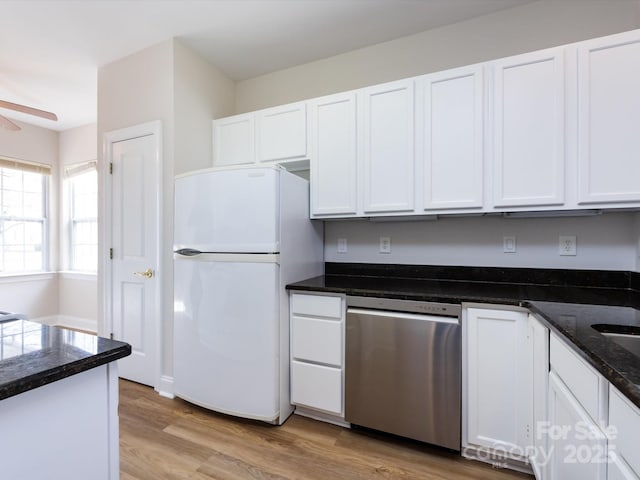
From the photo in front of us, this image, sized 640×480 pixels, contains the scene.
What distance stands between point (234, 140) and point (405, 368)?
220cm

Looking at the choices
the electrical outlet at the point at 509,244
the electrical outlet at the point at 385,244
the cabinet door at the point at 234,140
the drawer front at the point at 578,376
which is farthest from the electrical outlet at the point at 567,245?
the cabinet door at the point at 234,140

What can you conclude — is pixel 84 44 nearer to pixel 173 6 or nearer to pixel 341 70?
pixel 173 6

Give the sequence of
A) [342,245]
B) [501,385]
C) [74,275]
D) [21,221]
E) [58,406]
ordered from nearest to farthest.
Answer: [58,406] → [501,385] → [342,245] → [21,221] → [74,275]

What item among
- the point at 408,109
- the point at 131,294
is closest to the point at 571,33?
the point at 408,109

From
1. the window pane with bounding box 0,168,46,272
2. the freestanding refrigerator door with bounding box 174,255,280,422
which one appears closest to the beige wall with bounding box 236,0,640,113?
the freestanding refrigerator door with bounding box 174,255,280,422

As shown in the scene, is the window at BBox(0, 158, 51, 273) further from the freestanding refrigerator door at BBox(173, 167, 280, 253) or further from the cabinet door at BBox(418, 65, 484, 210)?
the cabinet door at BBox(418, 65, 484, 210)

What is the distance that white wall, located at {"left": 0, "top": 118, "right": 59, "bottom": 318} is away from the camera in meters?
3.83

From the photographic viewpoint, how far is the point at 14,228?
3.97m

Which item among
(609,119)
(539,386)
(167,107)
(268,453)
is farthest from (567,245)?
(167,107)

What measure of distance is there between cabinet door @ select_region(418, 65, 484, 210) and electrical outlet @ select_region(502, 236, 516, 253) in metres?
0.44

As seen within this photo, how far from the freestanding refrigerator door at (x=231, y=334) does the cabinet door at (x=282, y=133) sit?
91 centimetres

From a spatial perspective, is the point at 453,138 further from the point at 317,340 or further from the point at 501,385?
the point at 317,340

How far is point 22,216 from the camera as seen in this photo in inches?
159

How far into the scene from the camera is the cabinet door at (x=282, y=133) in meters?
2.34
